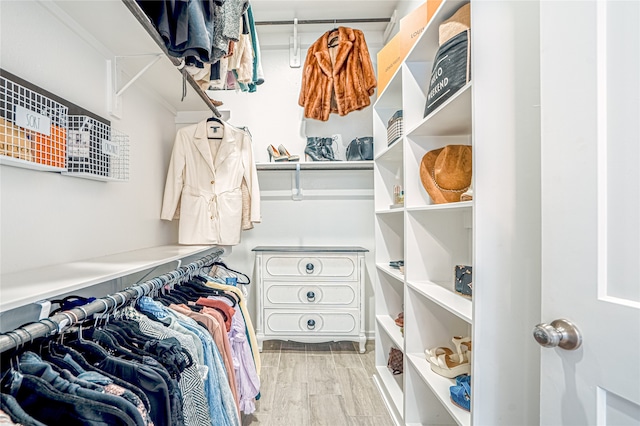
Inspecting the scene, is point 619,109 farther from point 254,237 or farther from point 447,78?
point 254,237

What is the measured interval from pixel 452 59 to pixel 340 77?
5.17 ft

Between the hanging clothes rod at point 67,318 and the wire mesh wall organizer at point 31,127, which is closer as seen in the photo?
the hanging clothes rod at point 67,318

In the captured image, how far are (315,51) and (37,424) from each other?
2.71 m

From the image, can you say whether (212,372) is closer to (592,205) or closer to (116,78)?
(592,205)

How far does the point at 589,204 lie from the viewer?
1.91ft

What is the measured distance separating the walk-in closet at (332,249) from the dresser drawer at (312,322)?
0.6 inches

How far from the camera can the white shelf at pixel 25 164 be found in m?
0.87

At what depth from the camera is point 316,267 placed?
2.50m

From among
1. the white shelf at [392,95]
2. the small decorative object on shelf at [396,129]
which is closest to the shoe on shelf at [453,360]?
the small decorative object on shelf at [396,129]

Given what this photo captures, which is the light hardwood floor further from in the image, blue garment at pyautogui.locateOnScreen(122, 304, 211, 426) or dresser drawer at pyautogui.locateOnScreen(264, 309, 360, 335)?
blue garment at pyautogui.locateOnScreen(122, 304, 211, 426)

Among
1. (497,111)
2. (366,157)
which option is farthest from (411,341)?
(366,157)

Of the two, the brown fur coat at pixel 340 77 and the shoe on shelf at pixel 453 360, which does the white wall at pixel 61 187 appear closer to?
the brown fur coat at pixel 340 77

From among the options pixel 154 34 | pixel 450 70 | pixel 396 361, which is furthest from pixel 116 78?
pixel 396 361

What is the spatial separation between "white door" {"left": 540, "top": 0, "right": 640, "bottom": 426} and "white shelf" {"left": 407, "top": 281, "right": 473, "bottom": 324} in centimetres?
36
